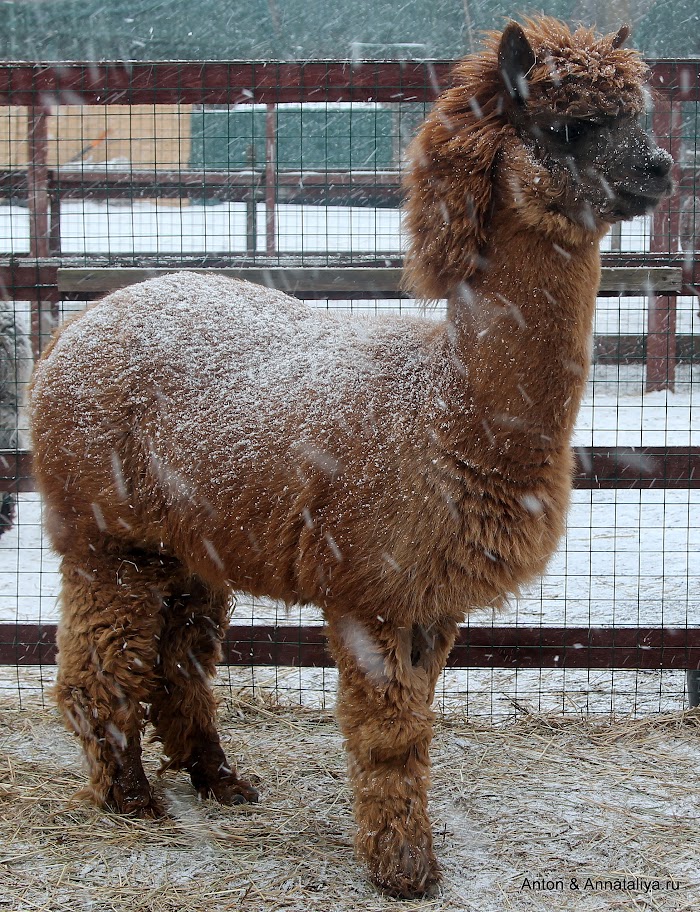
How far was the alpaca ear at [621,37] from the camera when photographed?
2784mm

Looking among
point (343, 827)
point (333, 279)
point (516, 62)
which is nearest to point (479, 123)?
point (516, 62)

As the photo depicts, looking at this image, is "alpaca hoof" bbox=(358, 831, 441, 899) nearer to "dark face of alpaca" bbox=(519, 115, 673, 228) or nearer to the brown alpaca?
the brown alpaca

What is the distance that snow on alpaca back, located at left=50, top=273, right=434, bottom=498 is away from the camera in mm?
2848

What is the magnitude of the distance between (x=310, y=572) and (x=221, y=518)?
0.39m

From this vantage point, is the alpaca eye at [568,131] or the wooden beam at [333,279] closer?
the alpaca eye at [568,131]

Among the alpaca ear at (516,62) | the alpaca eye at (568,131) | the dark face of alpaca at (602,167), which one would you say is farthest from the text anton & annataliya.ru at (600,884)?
the alpaca ear at (516,62)

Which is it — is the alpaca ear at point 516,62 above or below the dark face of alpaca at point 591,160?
above

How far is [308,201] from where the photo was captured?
1120 centimetres

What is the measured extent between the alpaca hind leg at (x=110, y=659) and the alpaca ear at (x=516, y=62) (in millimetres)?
2065

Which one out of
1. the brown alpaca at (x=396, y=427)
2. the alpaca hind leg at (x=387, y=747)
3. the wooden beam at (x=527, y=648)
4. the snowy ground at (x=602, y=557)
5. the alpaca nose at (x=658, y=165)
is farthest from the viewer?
the snowy ground at (x=602, y=557)

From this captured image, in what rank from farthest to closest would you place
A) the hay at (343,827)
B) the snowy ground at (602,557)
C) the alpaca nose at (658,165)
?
1. the snowy ground at (602,557)
2. the hay at (343,827)
3. the alpaca nose at (658,165)

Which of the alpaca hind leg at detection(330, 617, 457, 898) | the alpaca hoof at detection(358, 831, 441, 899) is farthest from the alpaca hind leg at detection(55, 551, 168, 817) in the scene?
the alpaca hoof at detection(358, 831, 441, 899)

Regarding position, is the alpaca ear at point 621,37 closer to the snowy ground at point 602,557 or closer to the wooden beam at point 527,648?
the snowy ground at point 602,557

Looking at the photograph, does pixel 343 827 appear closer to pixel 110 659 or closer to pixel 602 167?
pixel 110 659
